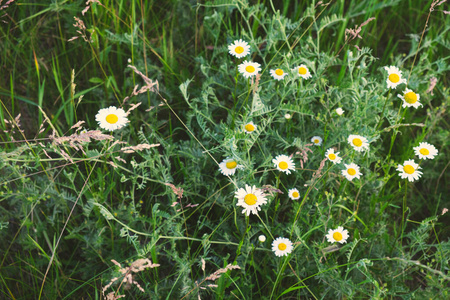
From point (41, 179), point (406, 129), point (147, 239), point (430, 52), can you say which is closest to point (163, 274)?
point (147, 239)

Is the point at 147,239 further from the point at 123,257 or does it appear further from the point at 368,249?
the point at 368,249

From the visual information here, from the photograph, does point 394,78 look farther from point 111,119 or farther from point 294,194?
point 111,119

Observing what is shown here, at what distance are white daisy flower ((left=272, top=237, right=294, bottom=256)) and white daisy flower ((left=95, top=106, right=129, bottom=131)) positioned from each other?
0.86 meters

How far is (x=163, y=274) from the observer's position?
83.7 inches

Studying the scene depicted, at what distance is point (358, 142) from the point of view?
209cm

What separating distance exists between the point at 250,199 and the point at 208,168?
0.63 metres

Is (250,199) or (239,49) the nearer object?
(250,199)

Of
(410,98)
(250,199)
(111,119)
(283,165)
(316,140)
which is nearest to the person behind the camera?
(250,199)

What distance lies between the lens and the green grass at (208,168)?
6.39ft

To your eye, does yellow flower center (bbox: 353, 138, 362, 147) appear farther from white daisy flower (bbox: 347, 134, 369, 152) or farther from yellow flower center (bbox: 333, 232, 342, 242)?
yellow flower center (bbox: 333, 232, 342, 242)

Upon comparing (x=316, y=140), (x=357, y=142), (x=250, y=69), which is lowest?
(x=316, y=140)

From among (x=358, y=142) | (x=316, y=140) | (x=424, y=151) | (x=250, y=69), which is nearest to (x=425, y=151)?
(x=424, y=151)

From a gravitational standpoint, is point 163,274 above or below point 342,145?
below

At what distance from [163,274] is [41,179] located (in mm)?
781
